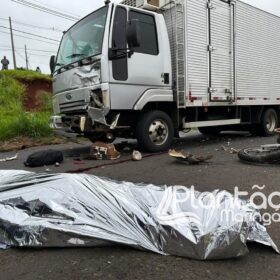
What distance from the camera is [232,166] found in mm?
5367

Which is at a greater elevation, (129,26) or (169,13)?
(169,13)

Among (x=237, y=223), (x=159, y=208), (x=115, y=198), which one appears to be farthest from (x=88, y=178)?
(x=237, y=223)

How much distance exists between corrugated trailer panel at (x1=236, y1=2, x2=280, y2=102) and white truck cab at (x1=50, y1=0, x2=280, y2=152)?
47mm

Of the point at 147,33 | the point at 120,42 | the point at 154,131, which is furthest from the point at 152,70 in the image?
the point at 154,131

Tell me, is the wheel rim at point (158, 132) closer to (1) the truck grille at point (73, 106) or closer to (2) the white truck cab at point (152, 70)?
(2) the white truck cab at point (152, 70)

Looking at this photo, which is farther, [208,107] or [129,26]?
[208,107]

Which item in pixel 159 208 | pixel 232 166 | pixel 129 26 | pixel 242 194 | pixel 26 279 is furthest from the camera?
pixel 129 26

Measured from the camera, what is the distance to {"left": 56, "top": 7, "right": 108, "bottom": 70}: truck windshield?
6.56 m

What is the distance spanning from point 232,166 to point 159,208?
3021mm

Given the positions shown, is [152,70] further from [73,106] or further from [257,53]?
[257,53]

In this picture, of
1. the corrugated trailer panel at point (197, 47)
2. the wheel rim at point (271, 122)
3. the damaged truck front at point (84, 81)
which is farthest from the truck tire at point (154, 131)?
the wheel rim at point (271, 122)

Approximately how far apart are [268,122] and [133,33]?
564 centimetres

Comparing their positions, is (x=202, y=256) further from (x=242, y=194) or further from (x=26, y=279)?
(x=242, y=194)

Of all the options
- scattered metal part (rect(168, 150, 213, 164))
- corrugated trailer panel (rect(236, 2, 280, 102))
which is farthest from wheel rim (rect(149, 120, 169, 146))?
corrugated trailer panel (rect(236, 2, 280, 102))
